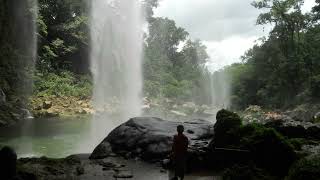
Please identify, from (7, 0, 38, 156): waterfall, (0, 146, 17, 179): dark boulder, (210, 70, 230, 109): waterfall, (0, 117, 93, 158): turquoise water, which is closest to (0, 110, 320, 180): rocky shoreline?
(0, 146, 17, 179): dark boulder

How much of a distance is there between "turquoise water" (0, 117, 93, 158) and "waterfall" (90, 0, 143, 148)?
12.5 metres

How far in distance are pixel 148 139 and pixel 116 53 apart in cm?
3404

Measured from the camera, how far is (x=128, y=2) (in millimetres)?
43125

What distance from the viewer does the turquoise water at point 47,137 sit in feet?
59.4

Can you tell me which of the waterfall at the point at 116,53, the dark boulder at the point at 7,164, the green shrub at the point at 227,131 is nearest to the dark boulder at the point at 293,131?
the green shrub at the point at 227,131

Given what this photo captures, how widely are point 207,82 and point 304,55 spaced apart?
25.1m

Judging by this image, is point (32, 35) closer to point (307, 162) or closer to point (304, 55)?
point (304, 55)

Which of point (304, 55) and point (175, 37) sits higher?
point (175, 37)

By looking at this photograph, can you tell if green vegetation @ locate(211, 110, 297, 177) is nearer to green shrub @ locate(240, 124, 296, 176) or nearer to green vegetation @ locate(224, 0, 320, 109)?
green shrub @ locate(240, 124, 296, 176)

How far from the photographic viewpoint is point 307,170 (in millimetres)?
7023

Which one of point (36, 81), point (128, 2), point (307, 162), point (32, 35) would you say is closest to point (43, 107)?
point (36, 81)

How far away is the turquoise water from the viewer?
18120 mm

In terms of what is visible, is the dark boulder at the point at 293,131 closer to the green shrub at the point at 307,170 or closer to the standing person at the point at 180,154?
the standing person at the point at 180,154

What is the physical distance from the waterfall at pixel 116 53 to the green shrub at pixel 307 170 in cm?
3378
